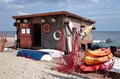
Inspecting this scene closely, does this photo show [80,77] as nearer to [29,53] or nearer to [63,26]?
[29,53]

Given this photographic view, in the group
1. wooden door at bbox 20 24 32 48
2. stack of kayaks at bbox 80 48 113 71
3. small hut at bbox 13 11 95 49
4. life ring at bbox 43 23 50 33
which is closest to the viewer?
stack of kayaks at bbox 80 48 113 71

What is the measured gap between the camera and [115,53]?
48.1 ft

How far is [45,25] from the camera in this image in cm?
1603

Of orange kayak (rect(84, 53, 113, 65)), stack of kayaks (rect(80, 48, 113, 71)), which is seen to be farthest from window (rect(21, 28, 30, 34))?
orange kayak (rect(84, 53, 113, 65))

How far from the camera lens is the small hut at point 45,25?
50.5 feet

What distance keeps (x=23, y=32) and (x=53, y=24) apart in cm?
272

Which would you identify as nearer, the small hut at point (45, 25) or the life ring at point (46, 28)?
the small hut at point (45, 25)

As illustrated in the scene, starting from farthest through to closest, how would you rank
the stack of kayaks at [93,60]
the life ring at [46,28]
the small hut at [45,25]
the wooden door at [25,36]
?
the wooden door at [25,36]
the life ring at [46,28]
the small hut at [45,25]
the stack of kayaks at [93,60]

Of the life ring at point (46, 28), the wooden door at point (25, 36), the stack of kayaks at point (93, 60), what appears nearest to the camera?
the stack of kayaks at point (93, 60)

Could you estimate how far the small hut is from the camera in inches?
606

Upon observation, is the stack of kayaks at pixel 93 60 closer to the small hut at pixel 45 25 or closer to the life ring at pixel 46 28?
the small hut at pixel 45 25

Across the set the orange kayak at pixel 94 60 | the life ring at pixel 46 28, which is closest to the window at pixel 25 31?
the life ring at pixel 46 28

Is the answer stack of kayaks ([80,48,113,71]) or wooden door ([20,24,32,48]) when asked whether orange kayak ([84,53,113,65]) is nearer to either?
stack of kayaks ([80,48,113,71])

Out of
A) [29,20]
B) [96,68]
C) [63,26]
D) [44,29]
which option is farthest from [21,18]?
[96,68]
